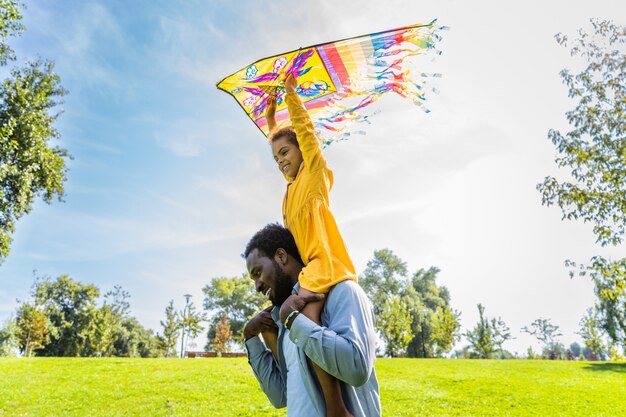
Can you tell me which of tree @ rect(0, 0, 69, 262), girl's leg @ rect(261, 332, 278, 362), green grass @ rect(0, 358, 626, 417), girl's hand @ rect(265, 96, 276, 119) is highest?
tree @ rect(0, 0, 69, 262)

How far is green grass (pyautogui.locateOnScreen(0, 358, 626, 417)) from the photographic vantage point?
34.6 feet

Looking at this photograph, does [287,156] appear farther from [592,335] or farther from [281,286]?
[592,335]

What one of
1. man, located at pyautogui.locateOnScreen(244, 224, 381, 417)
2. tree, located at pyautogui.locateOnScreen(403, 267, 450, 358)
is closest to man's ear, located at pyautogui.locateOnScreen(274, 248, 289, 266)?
man, located at pyautogui.locateOnScreen(244, 224, 381, 417)

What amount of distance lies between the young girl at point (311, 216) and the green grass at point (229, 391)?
8733 mm

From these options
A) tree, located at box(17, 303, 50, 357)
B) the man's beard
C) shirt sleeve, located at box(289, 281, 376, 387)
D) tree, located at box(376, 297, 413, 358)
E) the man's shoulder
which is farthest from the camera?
tree, located at box(17, 303, 50, 357)

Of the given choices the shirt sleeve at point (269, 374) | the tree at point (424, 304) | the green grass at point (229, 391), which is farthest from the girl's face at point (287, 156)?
A: the tree at point (424, 304)

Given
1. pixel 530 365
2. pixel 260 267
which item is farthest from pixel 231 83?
pixel 530 365

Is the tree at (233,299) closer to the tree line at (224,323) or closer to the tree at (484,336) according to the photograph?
the tree line at (224,323)

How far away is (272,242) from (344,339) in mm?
867

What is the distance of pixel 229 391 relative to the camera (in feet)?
39.8

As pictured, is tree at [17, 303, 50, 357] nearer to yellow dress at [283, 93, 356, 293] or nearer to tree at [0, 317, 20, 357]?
tree at [0, 317, 20, 357]

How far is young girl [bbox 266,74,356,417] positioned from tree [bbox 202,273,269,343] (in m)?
54.8

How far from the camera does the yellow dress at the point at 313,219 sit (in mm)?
2121

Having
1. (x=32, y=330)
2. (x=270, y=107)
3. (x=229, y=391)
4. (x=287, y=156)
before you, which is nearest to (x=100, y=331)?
(x=32, y=330)
